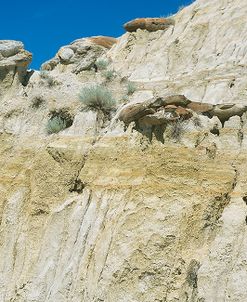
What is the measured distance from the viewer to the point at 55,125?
15484 millimetres

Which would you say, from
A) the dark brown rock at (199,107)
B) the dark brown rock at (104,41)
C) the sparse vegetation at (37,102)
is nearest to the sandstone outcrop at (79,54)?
the dark brown rock at (104,41)

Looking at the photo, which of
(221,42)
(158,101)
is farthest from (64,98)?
(221,42)

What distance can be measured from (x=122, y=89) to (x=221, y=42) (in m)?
4.06

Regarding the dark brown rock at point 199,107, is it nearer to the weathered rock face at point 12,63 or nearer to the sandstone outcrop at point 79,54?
the sandstone outcrop at point 79,54

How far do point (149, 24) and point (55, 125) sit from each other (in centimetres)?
945

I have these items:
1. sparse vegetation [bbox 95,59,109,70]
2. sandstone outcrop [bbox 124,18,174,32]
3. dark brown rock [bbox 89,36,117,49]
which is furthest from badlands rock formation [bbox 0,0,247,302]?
dark brown rock [bbox 89,36,117,49]

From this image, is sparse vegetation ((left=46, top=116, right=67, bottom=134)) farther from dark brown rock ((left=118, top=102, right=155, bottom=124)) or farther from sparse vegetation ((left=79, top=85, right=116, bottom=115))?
dark brown rock ((left=118, top=102, right=155, bottom=124))

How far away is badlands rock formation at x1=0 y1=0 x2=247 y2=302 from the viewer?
1082 cm

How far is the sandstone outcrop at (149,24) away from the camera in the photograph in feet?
73.2

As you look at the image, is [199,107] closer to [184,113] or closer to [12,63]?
[184,113]

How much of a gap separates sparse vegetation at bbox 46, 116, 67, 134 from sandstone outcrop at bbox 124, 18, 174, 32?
8798 mm

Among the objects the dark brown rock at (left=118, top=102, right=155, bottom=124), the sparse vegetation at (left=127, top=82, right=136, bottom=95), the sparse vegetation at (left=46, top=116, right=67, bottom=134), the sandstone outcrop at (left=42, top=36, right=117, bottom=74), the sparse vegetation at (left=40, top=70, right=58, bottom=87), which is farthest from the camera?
the sandstone outcrop at (left=42, top=36, right=117, bottom=74)

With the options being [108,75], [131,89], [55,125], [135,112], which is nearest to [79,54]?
[108,75]

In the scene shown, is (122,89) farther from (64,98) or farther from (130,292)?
(130,292)
